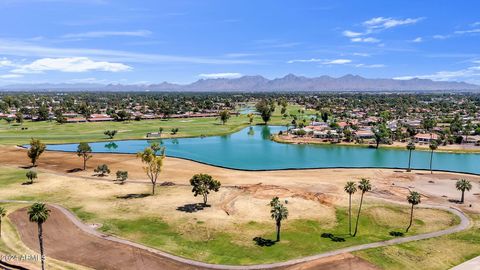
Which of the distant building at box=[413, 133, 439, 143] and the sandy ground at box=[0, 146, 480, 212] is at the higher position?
the distant building at box=[413, 133, 439, 143]

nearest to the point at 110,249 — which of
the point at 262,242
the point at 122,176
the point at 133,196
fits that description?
the point at 262,242

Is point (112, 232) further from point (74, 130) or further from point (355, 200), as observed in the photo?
point (74, 130)

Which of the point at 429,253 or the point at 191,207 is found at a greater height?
the point at 191,207

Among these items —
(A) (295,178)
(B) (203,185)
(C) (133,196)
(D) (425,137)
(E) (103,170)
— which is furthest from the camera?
(D) (425,137)

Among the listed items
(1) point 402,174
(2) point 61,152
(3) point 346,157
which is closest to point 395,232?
(1) point 402,174

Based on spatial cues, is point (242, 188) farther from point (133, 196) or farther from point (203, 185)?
point (133, 196)

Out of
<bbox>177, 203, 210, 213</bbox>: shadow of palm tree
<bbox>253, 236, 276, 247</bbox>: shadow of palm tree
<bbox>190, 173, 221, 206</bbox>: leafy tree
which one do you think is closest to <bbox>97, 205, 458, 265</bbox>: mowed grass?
<bbox>253, 236, 276, 247</bbox>: shadow of palm tree

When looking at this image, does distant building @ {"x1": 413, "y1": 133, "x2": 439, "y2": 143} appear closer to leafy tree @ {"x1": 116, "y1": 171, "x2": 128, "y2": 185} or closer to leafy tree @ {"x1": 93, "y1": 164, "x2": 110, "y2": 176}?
leafy tree @ {"x1": 116, "y1": 171, "x2": 128, "y2": 185}
